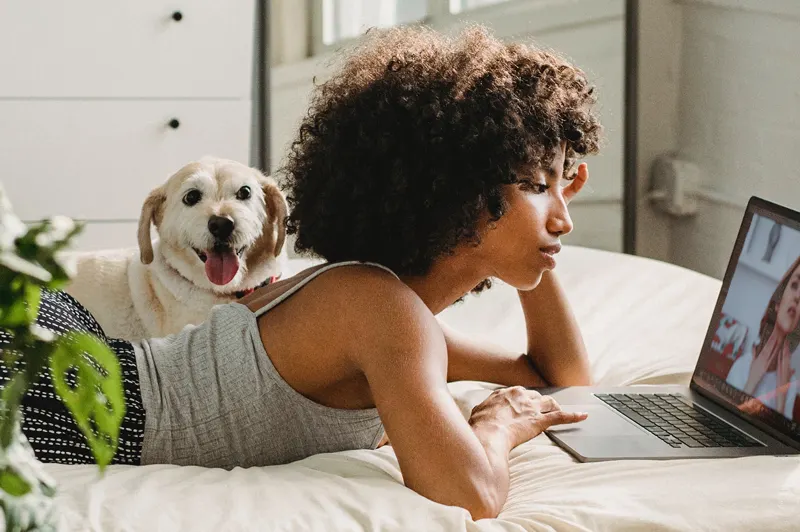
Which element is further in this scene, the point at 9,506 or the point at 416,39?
the point at 416,39

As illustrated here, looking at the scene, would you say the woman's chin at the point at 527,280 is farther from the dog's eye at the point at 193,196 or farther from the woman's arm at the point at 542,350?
the dog's eye at the point at 193,196

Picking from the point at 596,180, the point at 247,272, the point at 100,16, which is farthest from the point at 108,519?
the point at 100,16

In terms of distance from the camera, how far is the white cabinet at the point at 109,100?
10.7ft

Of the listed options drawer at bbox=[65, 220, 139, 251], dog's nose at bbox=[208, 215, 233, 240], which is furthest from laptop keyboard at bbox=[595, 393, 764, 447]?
drawer at bbox=[65, 220, 139, 251]

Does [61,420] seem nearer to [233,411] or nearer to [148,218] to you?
[233,411]

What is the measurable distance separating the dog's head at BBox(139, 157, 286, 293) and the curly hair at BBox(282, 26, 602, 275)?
715mm

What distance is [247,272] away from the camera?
2166 mm

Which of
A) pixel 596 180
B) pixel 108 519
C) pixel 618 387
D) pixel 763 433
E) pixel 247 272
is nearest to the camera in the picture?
pixel 108 519

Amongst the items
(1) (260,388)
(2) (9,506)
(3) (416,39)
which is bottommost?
(1) (260,388)

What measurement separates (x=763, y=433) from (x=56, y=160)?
2.56 metres

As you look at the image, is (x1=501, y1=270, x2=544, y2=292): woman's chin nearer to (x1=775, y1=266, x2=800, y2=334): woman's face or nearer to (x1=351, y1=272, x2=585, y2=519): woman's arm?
(x1=351, y1=272, x2=585, y2=519): woman's arm

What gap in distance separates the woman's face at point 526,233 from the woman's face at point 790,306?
317 mm

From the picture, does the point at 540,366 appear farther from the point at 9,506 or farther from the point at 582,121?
the point at 9,506

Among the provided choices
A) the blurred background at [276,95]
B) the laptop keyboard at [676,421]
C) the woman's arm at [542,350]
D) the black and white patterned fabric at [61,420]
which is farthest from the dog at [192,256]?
the blurred background at [276,95]
